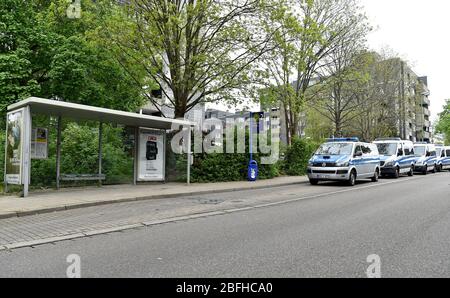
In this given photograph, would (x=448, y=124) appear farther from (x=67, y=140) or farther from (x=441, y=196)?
(x=67, y=140)

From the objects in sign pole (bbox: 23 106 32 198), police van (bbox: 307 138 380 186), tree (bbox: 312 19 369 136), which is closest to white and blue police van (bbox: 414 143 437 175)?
tree (bbox: 312 19 369 136)

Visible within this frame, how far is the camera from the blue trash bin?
1855cm

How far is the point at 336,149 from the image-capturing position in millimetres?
17422

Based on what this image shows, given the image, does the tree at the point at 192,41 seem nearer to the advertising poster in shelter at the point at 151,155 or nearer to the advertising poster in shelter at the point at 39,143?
the advertising poster in shelter at the point at 151,155

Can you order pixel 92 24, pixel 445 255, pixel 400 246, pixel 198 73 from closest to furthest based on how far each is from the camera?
pixel 445 255
pixel 400 246
pixel 198 73
pixel 92 24

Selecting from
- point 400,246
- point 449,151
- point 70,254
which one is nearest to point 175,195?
point 70,254

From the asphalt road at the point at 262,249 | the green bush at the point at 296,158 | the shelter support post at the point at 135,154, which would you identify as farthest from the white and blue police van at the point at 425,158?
the shelter support post at the point at 135,154

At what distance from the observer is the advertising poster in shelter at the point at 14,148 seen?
1128 cm

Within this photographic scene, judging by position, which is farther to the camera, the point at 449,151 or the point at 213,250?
the point at 449,151

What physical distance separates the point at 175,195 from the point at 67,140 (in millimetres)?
5583

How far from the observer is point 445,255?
5105 mm

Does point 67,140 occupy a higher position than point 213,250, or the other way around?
point 67,140

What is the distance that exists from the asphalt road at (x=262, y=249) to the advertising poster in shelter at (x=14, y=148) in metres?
6.37
